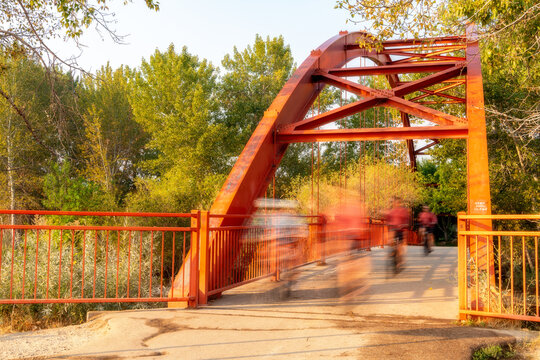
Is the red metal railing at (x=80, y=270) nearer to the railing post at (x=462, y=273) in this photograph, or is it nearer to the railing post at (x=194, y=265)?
the railing post at (x=194, y=265)

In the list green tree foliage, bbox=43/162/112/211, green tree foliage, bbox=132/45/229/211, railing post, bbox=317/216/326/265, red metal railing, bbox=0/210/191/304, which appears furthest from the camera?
green tree foliage, bbox=132/45/229/211

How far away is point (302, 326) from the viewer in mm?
5461

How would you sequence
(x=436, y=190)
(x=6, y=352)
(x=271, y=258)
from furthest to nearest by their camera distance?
(x=436, y=190)
(x=271, y=258)
(x=6, y=352)

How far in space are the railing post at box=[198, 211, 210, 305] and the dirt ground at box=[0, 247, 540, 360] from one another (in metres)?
0.26

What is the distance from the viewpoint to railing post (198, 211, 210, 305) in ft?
21.2

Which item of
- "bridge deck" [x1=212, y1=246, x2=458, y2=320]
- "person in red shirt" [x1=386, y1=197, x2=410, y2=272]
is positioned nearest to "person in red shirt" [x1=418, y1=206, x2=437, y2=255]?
"bridge deck" [x1=212, y1=246, x2=458, y2=320]

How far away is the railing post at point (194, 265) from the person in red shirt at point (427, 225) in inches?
325

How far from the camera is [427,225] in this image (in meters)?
13.2

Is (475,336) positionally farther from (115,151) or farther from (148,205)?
(115,151)

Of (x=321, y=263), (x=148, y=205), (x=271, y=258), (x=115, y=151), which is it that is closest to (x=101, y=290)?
(x=271, y=258)

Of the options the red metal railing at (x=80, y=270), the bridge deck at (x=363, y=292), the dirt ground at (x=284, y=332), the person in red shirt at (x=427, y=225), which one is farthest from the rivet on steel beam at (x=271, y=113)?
the person in red shirt at (x=427, y=225)

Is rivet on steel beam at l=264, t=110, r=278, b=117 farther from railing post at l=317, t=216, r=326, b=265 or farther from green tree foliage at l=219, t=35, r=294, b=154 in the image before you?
green tree foliage at l=219, t=35, r=294, b=154

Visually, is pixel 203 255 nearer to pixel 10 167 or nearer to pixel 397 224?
pixel 397 224

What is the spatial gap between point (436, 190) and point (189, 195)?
20.7 metres
